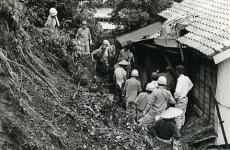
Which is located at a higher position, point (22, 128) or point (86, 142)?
point (22, 128)

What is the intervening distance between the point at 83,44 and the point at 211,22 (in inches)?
224

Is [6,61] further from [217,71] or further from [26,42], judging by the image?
[217,71]

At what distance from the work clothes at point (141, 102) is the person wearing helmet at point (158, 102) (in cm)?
28

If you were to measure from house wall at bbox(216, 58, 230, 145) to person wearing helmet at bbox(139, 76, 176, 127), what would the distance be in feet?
4.34

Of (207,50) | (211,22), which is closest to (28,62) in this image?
(207,50)

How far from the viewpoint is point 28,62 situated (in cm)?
923

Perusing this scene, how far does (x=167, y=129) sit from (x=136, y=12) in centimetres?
957

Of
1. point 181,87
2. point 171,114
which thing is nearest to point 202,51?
point 181,87

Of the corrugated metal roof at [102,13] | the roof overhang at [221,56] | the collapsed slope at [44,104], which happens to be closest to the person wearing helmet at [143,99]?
the collapsed slope at [44,104]

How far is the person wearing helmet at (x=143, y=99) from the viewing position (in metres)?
11.2

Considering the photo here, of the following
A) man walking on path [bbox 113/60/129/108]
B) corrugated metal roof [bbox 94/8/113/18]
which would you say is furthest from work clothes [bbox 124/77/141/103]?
corrugated metal roof [bbox 94/8/113/18]

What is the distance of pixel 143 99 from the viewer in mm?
11297

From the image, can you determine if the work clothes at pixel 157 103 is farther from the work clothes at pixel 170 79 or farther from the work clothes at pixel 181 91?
the work clothes at pixel 170 79

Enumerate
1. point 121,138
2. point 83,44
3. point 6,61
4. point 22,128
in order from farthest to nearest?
point 83,44
point 121,138
point 6,61
point 22,128
